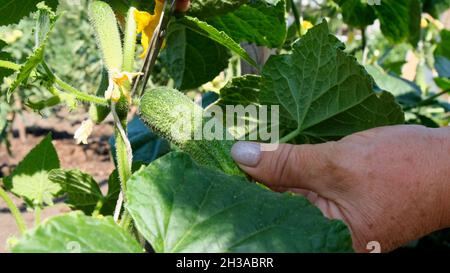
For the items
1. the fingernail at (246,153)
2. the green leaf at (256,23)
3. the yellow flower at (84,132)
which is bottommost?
the fingernail at (246,153)

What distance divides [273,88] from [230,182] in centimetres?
37

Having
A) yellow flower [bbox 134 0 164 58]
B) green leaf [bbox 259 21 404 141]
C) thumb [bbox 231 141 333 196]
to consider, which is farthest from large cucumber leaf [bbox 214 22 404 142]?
yellow flower [bbox 134 0 164 58]

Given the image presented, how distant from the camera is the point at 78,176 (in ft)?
4.33

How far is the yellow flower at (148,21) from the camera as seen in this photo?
3.68 feet

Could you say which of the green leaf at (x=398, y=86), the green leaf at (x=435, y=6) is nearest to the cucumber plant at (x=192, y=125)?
the green leaf at (x=398, y=86)

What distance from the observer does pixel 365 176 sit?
1104 mm

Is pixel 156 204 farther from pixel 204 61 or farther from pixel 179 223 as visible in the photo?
pixel 204 61

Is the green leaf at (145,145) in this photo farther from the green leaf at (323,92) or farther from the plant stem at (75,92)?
the plant stem at (75,92)

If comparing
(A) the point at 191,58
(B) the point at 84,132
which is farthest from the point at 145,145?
(B) the point at 84,132

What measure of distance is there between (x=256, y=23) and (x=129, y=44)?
1.42 ft

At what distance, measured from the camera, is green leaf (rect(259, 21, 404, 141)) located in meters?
1.13

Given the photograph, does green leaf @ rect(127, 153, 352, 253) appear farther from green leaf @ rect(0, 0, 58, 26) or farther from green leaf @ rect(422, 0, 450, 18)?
green leaf @ rect(422, 0, 450, 18)

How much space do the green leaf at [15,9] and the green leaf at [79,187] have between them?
1.14 ft

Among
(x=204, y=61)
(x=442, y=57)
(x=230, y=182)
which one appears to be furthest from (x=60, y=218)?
(x=442, y=57)
